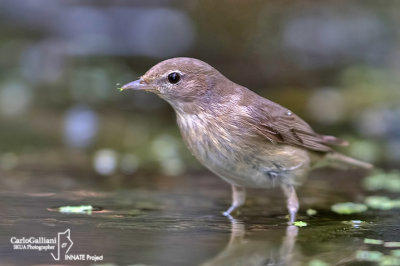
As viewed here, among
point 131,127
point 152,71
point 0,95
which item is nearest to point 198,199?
point 152,71

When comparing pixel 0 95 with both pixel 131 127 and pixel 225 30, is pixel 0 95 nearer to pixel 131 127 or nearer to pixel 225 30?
pixel 131 127

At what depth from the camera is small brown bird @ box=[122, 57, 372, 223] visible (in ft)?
19.3

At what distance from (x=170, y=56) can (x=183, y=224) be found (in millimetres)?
9064

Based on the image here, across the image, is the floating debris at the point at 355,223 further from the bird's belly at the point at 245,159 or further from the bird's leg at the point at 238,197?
the bird's leg at the point at 238,197

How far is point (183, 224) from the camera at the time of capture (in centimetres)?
572

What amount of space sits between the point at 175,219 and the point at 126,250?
1143 millimetres

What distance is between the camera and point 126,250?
480cm

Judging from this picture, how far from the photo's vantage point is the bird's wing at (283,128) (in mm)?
6129

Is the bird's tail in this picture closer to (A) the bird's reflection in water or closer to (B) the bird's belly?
(B) the bird's belly

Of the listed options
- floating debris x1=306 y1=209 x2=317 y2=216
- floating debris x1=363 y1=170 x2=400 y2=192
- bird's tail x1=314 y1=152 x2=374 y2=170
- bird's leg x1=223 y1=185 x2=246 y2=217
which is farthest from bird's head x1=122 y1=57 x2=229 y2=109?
floating debris x1=363 y1=170 x2=400 y2=192

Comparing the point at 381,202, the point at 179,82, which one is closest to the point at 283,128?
the point at 179,82

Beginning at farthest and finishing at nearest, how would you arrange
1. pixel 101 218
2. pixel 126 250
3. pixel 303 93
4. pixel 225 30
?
pixel 225 30
pixel 303 93
pixel 101 218
pixel 126 250

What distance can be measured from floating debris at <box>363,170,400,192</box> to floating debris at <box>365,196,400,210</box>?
535mm

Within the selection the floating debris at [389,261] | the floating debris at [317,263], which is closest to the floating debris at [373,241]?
the floating debris at [389,261]
